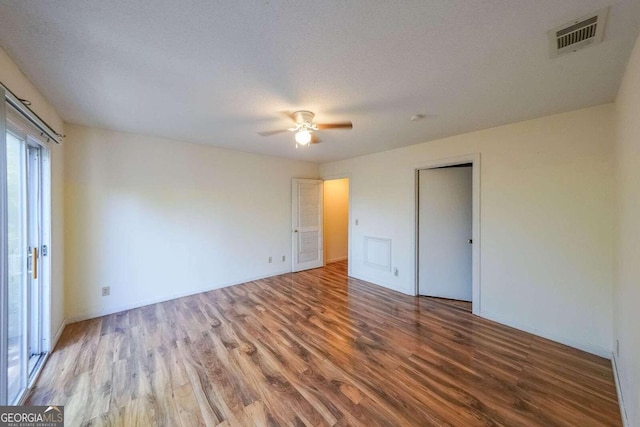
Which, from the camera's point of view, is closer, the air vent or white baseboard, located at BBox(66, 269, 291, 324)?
the air vent

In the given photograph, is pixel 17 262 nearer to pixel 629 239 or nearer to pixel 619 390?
pixel 629 239

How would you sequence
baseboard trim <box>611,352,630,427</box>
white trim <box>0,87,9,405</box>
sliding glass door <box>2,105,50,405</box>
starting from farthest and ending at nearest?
sliding glass door <box>2,105,50,405</box> < baseboard trim <box>611,352,630,427</box> < white trim <box>0,87,9,405</box>

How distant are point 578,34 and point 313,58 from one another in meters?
1.55

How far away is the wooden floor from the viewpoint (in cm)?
164

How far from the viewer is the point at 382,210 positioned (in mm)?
4293

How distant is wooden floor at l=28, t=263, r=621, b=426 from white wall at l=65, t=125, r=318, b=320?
1.68 feet

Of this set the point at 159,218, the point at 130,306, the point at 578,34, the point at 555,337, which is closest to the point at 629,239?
the point at 578,34

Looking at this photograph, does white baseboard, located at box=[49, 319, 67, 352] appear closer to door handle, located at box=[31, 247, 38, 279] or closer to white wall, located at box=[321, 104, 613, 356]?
door handle, located at box=[31, 247, 38, 279]

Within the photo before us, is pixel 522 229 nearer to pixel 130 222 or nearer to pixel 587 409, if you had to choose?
pixel 587 409

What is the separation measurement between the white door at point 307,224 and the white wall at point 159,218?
0.45 metres

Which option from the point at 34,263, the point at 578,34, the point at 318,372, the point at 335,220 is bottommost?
the point at 318,372

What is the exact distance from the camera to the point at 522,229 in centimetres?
275

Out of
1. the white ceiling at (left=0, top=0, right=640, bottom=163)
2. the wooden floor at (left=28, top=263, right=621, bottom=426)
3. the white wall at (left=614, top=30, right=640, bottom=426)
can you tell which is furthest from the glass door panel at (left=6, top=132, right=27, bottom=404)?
the white wall at (left=614, top=30, right=640, bottom=426)

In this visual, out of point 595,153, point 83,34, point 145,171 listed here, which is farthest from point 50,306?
point 595,153
